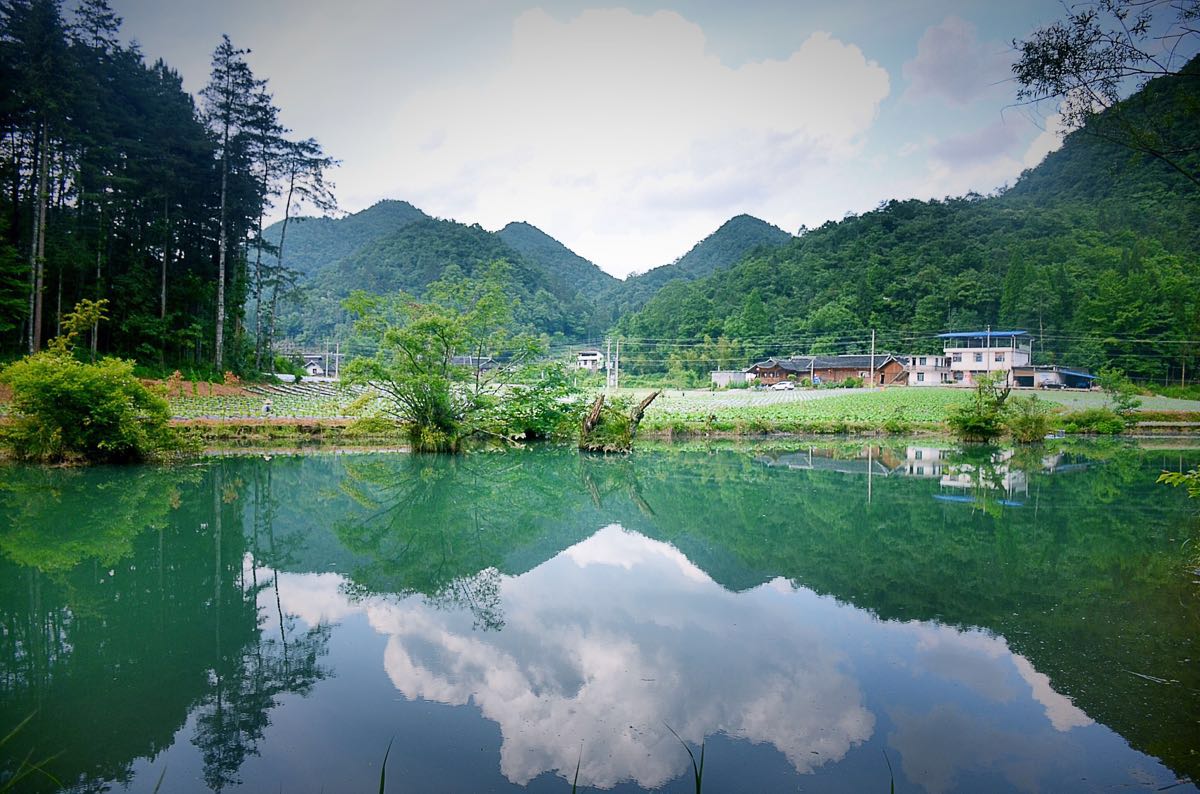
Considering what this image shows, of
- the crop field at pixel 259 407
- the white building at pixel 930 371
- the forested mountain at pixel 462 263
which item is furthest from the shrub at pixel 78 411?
the white building at pixel 930 371

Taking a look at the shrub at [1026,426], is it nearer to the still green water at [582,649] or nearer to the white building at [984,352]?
the still green water at [582,649]

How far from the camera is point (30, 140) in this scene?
23.2 m

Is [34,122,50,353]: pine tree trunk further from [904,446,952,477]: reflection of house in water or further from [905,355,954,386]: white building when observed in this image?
[905,355,954,386]: white building

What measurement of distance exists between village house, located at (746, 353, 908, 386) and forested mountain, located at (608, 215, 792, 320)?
32.6 meters

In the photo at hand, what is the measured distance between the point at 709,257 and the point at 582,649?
88.9 m

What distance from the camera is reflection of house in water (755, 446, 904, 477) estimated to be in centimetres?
1443

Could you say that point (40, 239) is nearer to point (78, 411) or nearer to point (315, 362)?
point (78, 411)

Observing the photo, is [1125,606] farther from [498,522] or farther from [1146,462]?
[1146,462]

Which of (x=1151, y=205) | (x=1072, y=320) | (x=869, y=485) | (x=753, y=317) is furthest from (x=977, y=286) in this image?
(x=869, y=485)

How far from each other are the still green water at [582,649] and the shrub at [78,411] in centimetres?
184

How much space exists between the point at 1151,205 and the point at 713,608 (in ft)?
214

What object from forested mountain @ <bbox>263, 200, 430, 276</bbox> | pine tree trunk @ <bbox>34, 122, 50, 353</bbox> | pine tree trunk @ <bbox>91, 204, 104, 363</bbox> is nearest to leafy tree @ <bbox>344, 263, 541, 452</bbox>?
pine tree trunk @ <bbox>34, 122, 50, 353</bbox>

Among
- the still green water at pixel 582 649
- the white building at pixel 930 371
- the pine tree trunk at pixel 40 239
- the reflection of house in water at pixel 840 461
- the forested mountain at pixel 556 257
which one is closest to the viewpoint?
the still green water at pixel 582 649

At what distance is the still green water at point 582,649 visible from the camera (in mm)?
3125
